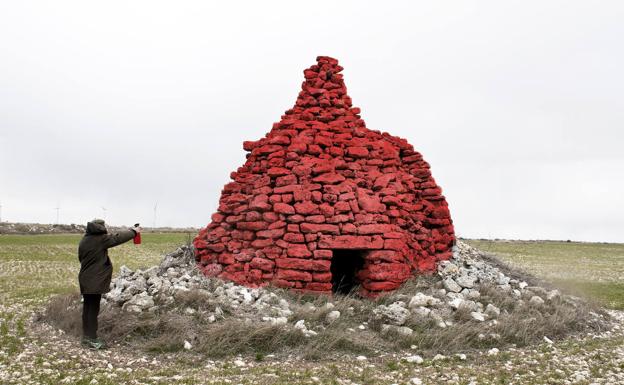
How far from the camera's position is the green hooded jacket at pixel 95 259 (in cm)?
A: 744

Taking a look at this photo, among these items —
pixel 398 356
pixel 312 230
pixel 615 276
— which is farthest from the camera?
pixel 615 276

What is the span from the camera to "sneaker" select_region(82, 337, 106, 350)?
725cm

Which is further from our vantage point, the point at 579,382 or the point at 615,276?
the point at 615,276

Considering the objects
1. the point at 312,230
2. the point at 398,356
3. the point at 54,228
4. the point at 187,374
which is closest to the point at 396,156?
the point at 312,230

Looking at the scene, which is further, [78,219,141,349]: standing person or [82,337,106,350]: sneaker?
[78,219,141,349]: standing person

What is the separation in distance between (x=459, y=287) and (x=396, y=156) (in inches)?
124

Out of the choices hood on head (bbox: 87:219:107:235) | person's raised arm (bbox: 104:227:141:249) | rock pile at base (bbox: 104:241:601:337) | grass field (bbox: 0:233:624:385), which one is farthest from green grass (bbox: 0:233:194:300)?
grass field (bbox: 0:233:624:385)

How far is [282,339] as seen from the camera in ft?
24.1

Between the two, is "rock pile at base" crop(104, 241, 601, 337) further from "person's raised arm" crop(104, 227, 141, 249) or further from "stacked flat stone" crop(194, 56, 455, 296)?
"person's raised arm" crop(104, 227, 141, 249)

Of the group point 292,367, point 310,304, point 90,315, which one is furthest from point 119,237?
point 292,367

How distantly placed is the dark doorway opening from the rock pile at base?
119 cm

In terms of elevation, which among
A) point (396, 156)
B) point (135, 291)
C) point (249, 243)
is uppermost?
point (396, 156)

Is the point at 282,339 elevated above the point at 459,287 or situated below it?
below

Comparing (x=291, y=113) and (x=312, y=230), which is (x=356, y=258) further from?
(x=291, y=113)
